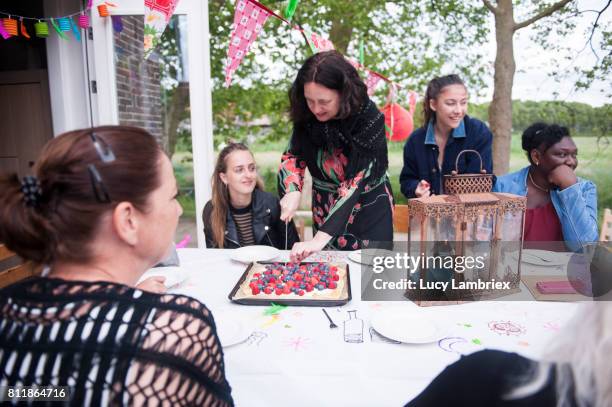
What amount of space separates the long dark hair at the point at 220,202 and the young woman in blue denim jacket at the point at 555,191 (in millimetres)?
1652

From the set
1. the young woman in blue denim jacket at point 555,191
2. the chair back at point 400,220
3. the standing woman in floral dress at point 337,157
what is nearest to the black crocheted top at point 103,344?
the standing woman in floral dress at point 337,157

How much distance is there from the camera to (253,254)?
→ 202 cm

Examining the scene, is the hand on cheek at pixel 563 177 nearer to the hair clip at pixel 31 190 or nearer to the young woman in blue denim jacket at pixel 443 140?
the young woman in blue denim jacket at pixel 443 140

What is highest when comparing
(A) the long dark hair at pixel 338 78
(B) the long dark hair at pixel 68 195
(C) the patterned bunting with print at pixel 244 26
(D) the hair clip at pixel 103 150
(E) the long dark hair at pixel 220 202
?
(C) the patterned bunting with print at pixel 244 26

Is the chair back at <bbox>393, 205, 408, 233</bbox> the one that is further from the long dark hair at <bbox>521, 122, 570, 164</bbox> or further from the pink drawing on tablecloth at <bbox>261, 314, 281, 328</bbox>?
the pink drawing on tablecloth at <bbox>261, 314, 281, 328</bbox>

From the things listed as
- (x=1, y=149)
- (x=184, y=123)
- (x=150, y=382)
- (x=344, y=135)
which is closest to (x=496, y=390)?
(x=150, y=382)

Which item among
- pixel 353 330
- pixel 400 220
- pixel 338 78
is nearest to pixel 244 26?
pixel 338 78

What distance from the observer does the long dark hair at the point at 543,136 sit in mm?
2287

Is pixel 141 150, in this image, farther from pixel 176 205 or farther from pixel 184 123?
pixel 184 123

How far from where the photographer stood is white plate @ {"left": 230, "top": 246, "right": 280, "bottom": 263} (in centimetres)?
198

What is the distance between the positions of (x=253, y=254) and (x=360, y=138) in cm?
74

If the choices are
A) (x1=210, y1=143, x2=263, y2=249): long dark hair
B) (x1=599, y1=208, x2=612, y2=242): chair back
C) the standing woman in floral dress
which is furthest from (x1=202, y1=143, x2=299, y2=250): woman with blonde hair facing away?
(x1=599, y1=208, x2=612, y2=242): chair back

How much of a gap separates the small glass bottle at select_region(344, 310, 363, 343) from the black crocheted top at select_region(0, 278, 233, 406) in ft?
1.67

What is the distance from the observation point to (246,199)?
2.69 m
